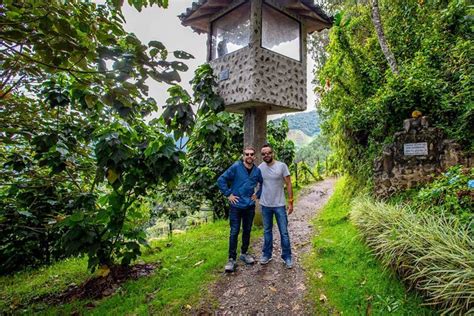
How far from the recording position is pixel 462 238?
9.32 feet

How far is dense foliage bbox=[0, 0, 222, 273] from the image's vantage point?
1.80 m

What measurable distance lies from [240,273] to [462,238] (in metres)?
2.80

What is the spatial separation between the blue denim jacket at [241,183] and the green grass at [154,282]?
1222 mm

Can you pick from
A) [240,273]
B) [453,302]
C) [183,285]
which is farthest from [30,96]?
[453,302]

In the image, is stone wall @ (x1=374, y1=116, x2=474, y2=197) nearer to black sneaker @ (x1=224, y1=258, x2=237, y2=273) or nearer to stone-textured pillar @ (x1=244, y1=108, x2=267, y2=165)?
stone-textured pillar @ (x1=244, y1=108, x2=267, y2=165)

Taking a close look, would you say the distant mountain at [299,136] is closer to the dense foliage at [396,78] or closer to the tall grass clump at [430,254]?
the dense foliage at [396,78]

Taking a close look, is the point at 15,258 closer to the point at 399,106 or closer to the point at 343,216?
the point at 343,216

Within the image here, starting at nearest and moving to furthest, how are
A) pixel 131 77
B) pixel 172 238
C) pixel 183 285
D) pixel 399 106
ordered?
Result: pixel 131 77 → pixel 183 285 → pixel 399 106 → pixel 172 238

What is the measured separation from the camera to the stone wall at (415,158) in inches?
198

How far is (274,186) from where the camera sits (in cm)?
420

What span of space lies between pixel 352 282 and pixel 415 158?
3153 millimetres

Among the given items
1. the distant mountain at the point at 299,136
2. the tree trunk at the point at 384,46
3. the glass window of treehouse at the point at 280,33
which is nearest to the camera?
the glass window of treehouse at the point at 280,33

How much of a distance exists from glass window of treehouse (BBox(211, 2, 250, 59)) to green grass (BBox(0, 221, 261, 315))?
4078 millimetres

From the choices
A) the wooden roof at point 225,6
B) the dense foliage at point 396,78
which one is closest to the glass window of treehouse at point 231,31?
the wooden roof at point 225,6
